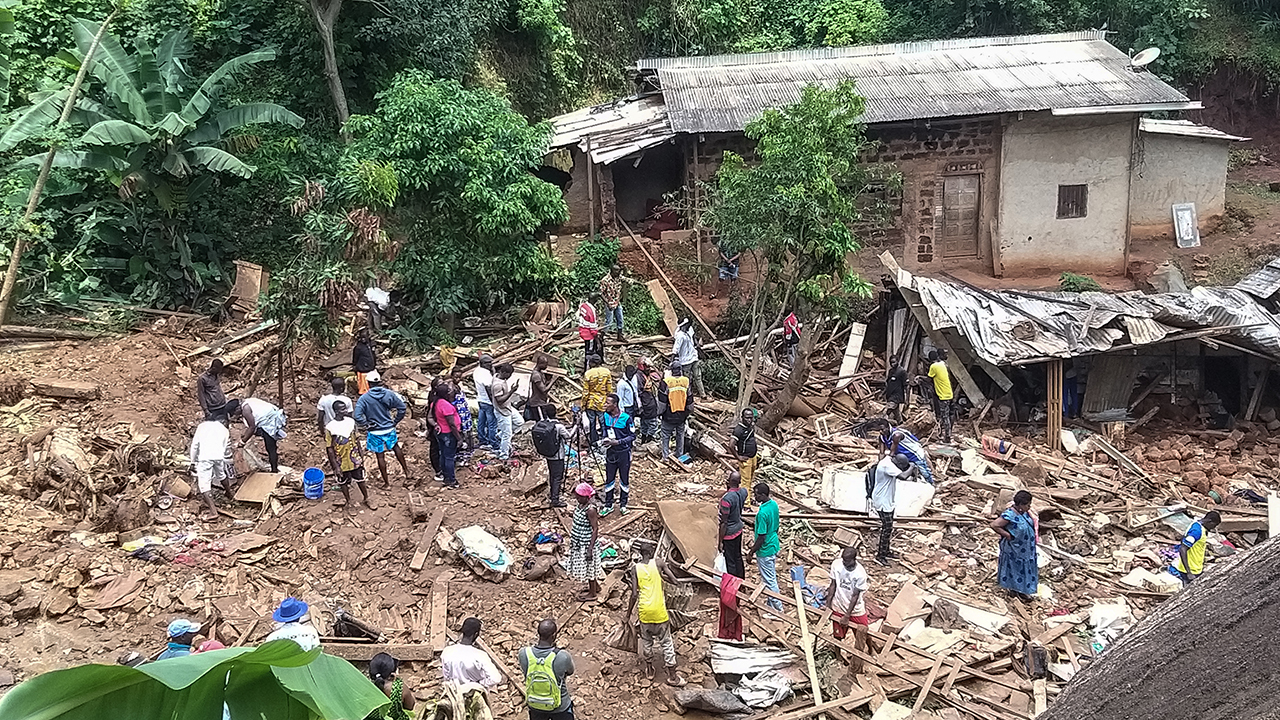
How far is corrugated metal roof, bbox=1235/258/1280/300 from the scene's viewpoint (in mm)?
15797

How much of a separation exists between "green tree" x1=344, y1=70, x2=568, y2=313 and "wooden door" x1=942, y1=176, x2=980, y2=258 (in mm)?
8464

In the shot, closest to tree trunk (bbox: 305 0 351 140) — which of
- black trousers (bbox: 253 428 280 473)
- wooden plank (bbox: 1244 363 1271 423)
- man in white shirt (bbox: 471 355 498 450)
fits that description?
man in white shirt (bbox: 471 355 498 450)

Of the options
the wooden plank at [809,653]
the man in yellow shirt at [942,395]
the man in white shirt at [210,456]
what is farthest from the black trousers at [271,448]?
the man in yellow shirt at [942,395]

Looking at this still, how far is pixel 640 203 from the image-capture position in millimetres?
21781

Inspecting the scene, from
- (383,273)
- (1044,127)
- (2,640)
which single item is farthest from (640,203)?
(2,640)

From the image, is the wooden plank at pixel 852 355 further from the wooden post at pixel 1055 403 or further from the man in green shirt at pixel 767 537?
the man in green shirt at pixel 767 537

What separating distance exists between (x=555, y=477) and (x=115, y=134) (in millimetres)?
8459

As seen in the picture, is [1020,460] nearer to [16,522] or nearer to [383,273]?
[383,273]

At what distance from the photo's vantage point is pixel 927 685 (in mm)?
8391

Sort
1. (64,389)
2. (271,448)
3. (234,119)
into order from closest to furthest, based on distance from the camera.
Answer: (271,448) < (64,389) < (234,119)

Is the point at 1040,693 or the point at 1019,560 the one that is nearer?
the point at 1040,693

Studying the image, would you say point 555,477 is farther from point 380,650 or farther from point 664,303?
point 664,303

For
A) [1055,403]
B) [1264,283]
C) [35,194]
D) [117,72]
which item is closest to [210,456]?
[35,194]

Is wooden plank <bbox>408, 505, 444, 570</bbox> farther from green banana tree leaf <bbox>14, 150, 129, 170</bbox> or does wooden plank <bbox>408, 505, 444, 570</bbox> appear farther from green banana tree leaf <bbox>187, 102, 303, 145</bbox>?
green banana tree leaf <bbox>187, 102, 303, 145</bbox>
